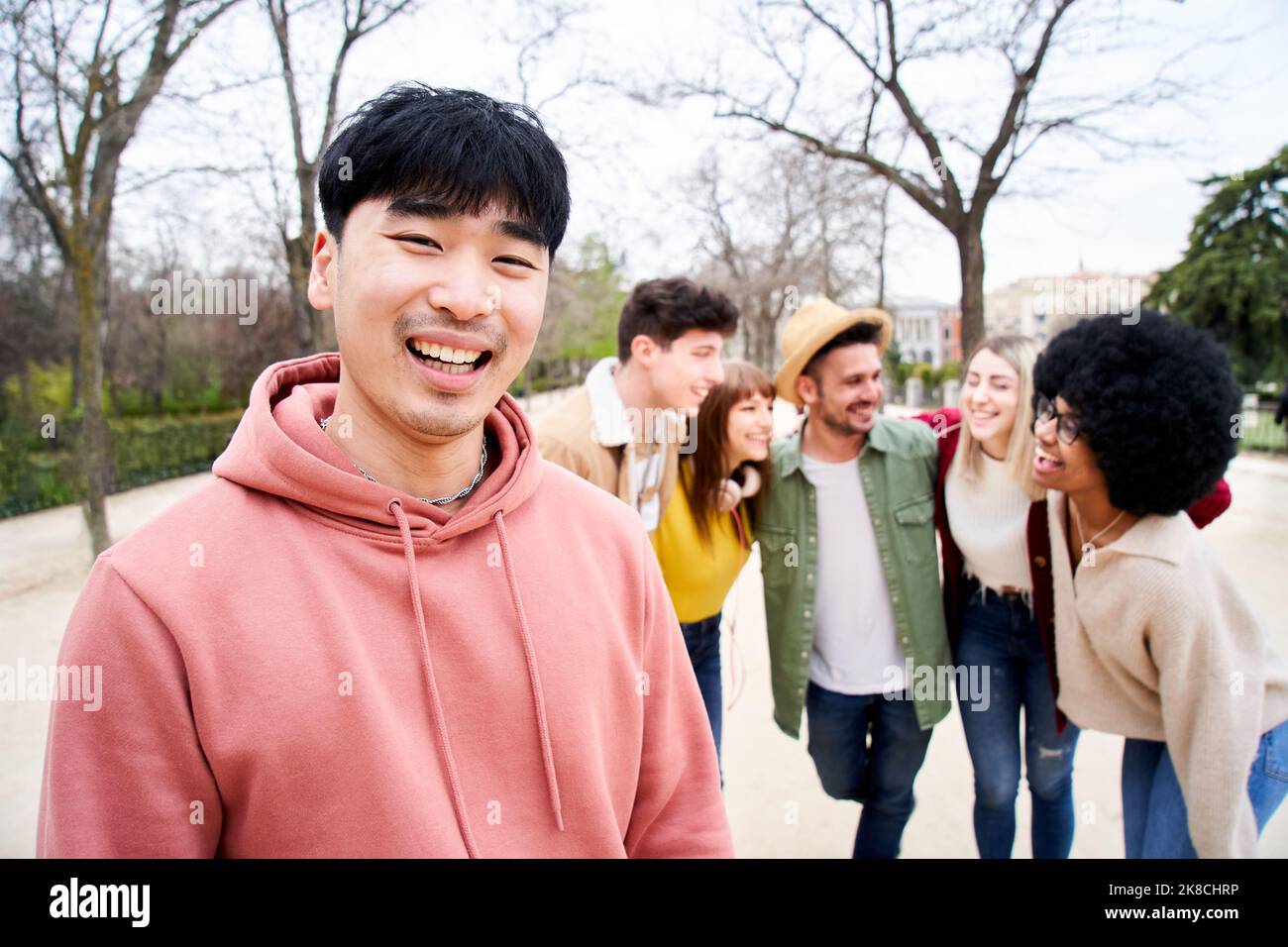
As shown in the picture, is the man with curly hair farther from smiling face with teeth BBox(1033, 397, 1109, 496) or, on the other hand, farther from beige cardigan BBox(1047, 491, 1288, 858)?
beige cardigan BBox(1047, 491, 1288, 858)

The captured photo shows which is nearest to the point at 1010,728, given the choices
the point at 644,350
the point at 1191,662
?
the point at 1191,662

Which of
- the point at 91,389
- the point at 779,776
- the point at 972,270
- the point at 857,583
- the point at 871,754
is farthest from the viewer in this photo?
the point at 972,270

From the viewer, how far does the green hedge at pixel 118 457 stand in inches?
377

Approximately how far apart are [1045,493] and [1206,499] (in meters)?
0.49

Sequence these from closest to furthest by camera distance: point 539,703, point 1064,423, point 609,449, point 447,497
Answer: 1. point 539,703
2. point 447,497
3. point 1064,423
4. point 609,449

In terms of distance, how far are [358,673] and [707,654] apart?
6.39 ft

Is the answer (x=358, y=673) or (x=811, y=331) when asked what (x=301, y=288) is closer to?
(x=811, y=331)

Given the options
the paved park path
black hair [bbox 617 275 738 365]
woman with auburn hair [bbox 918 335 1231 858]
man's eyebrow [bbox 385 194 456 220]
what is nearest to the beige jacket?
black hair [bbox 617 275 738 365]

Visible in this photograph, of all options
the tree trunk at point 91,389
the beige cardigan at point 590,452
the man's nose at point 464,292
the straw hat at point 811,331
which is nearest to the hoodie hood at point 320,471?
the man's nose at point 464,292

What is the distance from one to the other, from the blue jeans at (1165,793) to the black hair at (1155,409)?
2.25 ft

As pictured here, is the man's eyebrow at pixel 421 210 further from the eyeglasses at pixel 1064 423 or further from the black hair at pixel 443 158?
the eyeglasses at pixel 1064 423

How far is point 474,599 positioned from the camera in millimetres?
1222

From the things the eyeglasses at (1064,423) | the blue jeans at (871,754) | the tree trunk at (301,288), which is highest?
the tree trunk at (301,288)
